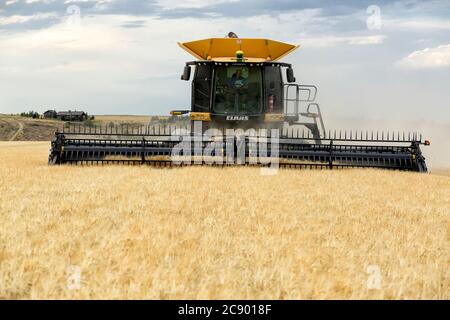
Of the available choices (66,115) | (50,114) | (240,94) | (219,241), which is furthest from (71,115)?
(219,241)

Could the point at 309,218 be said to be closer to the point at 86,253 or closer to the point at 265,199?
the point at 265,199

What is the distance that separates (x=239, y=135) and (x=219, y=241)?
29.5 ft

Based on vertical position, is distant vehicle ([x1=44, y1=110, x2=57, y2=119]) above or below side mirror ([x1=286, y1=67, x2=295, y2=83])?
above

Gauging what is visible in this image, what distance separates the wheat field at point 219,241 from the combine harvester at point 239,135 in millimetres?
3733

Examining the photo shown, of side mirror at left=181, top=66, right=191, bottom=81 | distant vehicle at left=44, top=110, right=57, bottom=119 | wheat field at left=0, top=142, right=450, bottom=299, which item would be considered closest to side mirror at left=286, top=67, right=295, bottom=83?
side mirror at left=181, top=66, right=191, bottom=81

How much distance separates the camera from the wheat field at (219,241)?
12.9ft

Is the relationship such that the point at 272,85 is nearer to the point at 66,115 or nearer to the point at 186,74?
the point at 186,74

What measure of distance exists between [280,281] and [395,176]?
969 centimetres

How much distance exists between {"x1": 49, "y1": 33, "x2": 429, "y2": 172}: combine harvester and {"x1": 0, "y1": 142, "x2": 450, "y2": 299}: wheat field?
373cm

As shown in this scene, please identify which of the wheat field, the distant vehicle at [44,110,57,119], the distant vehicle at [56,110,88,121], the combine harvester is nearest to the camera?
the wheat field

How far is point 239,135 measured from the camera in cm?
1432

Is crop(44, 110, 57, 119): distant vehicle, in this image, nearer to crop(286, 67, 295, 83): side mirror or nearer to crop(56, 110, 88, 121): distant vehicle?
crop(56, 110, 88, 121): distant vehicle

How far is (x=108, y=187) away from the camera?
32.0 feet

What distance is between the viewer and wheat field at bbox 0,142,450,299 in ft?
12.9
